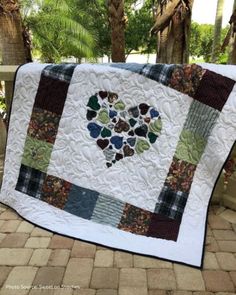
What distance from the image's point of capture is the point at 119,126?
1924mm

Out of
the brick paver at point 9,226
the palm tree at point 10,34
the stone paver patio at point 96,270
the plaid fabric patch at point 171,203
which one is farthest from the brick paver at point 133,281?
the palm tree at point 10,34

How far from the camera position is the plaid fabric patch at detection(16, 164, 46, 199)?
209 cm

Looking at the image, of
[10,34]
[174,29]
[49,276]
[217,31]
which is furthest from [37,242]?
[217,31]

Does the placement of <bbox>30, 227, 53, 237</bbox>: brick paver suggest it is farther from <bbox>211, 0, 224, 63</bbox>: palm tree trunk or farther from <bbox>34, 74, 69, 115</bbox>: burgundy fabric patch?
<bbox>211, 0, 224, 63</bbox>: palm tree trunk

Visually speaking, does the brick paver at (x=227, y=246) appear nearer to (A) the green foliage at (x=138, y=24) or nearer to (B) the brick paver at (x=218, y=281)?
(B) the brick paver at (x=218, y=281)

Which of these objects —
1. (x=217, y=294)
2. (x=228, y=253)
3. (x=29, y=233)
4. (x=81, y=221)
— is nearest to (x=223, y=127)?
(x=228, y=253)

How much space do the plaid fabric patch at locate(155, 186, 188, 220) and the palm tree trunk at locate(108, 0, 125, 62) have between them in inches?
118

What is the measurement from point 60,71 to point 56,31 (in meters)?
9.20

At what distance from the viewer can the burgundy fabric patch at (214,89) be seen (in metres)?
1.76

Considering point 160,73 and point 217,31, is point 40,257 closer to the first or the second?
point 160,73

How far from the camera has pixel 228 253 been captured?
1.74m

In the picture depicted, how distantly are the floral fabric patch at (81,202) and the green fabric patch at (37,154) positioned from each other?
24 cm

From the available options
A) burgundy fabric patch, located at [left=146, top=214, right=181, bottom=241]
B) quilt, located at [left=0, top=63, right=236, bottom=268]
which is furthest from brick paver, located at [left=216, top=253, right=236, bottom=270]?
burgundy fabric patch, located at [left=146, top=214, right=181, bottom=241]

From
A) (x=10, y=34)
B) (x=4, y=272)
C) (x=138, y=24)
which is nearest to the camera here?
(x=4, y=272)
